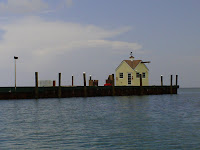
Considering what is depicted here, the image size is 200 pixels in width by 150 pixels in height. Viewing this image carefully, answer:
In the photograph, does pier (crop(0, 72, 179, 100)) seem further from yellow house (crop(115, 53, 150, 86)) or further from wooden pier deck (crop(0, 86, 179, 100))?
yellow house (crop(115, 53, 150, 86))

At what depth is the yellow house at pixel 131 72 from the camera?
65.4 metres

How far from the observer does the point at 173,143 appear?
740 inches

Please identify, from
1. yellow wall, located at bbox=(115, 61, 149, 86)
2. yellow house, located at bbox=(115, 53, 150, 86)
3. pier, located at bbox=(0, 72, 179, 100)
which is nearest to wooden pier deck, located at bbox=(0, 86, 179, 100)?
pier, located at bbox=(0, 72, 179, 100)

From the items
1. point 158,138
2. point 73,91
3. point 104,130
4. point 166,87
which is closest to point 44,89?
point 73,91

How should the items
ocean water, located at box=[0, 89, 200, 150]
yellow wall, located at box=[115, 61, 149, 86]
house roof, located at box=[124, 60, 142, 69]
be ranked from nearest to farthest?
ocean water, located at box=[0, 89, 200, 150] < yellow wall, located at box=[115, 61, 149, 86] < house roof, located at box=[124, 60, 142, 69]

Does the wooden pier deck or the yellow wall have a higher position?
the yellow wall

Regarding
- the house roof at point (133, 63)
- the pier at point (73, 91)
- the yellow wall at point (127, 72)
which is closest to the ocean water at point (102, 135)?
the pier at point (73, 91)

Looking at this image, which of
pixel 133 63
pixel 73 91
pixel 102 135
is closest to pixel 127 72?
pixel 133 63

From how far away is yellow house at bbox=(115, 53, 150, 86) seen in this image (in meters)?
65.4

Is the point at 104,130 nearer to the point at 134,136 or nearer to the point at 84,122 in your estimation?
the point at 134,136

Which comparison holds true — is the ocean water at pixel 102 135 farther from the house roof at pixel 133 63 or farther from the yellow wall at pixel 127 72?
the house roof at pixel 133 63

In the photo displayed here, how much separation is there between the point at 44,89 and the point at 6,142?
3564cm

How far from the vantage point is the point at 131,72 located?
214 feet

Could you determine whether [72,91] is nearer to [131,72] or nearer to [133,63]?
[131,72]
